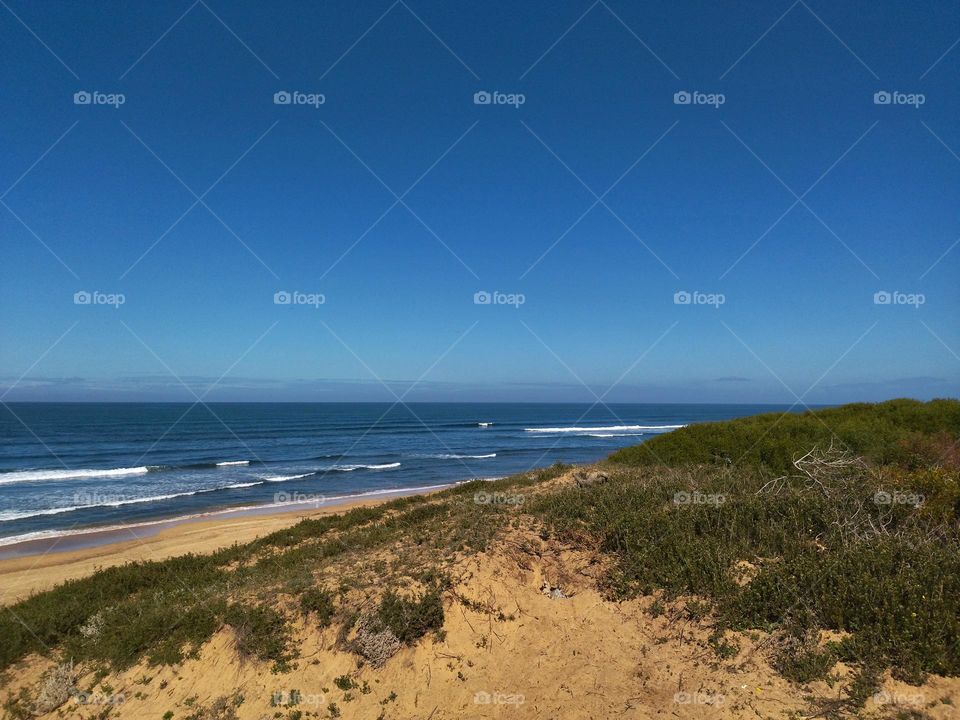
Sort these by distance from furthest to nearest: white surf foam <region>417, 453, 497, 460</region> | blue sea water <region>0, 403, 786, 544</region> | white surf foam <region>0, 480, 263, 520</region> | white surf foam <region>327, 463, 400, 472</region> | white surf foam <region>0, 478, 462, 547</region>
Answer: white surf foam <region>417, 453, 497, 460</region> < white surf foam <region>327, 463, 400, 472</region> < blue sea water <region>0, 403, 786, 544</region> < white surf foam <region>0, 480, 263, 520</region> < white surf foam <region>0, 478, 462, 547</region>

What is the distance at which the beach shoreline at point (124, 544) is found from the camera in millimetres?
14641

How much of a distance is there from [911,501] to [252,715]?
34.6 feet

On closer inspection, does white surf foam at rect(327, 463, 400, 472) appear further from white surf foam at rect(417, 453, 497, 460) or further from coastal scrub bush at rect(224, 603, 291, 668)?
coastal scrub bush at rect(224, 603, 291, 668)

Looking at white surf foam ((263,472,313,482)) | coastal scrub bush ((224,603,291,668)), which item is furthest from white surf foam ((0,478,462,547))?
coastal scrub bush ((224,603,291,668))

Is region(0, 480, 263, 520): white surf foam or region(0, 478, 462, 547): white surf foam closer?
region(0, 478, 462, 547): white surf foam

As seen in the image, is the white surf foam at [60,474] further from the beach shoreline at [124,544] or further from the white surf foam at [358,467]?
the beach shoreline at [124,544]

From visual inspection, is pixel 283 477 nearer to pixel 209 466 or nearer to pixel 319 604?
pixel 209 466

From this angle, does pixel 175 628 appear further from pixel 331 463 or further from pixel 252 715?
pixel 331 463

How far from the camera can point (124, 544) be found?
18484 mm

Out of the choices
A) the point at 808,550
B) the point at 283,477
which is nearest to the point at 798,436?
the point at 808,550

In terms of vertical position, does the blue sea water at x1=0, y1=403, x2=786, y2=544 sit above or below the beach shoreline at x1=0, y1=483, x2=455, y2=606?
above

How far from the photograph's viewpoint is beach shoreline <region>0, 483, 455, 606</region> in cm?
1464

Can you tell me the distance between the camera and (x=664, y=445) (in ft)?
60.8

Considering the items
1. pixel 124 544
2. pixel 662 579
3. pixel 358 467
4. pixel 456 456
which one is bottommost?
pixel 124 544
